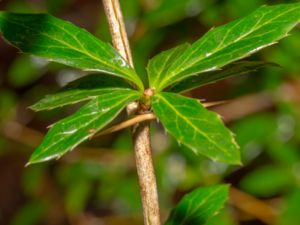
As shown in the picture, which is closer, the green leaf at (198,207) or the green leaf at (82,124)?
the green leaf at (82,124)

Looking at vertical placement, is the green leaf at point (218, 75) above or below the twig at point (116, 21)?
below

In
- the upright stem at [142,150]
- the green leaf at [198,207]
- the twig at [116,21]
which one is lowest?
the green leaf at [198,207]

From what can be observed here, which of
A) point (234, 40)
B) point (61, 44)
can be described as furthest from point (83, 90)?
point (234, 40)

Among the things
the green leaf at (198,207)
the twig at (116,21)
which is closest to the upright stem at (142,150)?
the twig at (116,21)

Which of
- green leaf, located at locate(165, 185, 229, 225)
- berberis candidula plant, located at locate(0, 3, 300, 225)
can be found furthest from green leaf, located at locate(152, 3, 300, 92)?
green leaf, located at locate(165, 185, 229, 225)

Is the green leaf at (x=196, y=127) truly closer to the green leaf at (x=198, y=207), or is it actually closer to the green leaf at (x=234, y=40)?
the green leaf at (x=234, y=40)

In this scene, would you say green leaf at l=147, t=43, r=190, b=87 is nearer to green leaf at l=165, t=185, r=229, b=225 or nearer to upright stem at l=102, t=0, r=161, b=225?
upright stem at l=102, t=0, r=161, b=225

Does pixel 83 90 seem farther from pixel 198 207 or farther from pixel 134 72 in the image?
pixel 198 207
